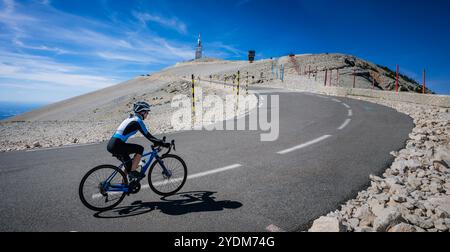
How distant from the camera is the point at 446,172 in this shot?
5.29m

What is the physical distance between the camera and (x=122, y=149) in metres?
4.57

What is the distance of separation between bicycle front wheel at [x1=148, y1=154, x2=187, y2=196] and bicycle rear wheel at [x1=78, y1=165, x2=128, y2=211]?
0.61m

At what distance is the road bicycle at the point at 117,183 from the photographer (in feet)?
14.2

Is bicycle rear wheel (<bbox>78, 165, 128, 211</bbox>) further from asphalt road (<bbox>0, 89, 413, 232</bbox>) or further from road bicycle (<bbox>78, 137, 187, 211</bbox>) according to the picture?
asphalt road (<bbox>0, 89, 413, 232</bbox>)

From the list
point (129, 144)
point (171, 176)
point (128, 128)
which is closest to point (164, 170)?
point (171, 176)

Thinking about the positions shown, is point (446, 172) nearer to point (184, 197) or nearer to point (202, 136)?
point (184, 197)

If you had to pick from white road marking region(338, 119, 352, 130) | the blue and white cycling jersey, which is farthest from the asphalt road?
the blue and white cycling jersey

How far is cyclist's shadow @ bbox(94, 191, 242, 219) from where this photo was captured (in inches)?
164

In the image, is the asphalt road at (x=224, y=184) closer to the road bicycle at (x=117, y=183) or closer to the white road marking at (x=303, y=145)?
the white road marking at (x=303, y=145)

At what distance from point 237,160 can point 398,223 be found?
3.66m

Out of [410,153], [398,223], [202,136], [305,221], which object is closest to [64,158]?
[202,136]
